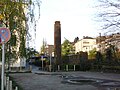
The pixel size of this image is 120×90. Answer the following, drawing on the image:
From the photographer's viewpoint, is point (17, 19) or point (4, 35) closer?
point (4, 35)

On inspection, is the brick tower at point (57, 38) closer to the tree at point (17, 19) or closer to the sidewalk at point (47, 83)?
the sidewalk at point (47, 83)

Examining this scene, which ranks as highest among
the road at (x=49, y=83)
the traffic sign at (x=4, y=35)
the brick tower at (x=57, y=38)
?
the brick tower at (x=57, y=38)

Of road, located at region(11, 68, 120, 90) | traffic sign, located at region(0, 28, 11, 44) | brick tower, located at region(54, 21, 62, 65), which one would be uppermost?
brick tower, located at region(54, 21, 62, 65)

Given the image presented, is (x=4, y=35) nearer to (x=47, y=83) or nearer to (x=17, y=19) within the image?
(x=17, y=19)

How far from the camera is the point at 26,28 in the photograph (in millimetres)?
17312

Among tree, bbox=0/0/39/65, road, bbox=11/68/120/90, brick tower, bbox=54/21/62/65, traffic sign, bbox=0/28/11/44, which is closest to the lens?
traffic sign, bbox=0/28/11/44

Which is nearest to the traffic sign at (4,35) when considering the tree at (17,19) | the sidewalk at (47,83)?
the tree at (17,19)

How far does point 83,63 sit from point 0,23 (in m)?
42.9

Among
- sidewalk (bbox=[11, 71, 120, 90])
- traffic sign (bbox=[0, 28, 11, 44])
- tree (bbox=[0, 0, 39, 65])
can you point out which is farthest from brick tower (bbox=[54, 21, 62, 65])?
traffic sign (bbox=[0, 28, 11, 44])

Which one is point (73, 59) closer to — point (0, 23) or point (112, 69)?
point (112, 69)

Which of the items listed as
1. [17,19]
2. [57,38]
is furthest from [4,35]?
[57,38]

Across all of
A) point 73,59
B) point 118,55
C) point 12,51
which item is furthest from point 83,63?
point 12,51

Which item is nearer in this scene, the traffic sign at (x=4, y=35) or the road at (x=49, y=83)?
the traffic sign at (x=4, y=35)

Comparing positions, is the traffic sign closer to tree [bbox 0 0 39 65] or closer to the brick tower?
tree [bbox 0 0 39 65]
